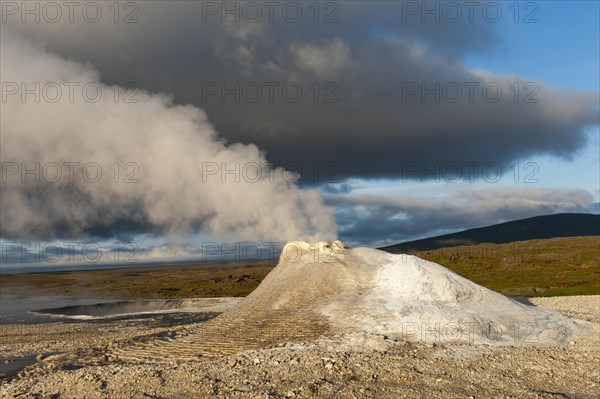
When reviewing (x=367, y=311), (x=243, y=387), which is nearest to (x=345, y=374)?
(x=243, y=387)

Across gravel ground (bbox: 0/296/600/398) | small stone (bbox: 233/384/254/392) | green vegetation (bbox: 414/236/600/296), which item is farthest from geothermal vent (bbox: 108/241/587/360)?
green vegetation (bbox: 414/236/600/296)

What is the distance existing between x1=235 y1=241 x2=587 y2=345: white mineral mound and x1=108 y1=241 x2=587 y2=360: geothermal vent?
39 mm

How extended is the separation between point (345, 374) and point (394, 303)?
727cm

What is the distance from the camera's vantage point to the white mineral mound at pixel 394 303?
20719 mm

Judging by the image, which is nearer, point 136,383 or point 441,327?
point 136,383

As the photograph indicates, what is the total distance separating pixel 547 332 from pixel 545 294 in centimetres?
3090

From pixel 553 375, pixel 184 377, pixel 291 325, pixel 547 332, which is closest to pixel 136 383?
pixel 184 377

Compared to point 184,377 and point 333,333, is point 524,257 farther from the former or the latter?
point 184,377

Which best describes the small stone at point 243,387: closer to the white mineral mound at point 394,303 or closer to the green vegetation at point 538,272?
the white mineral mound at point 394,303

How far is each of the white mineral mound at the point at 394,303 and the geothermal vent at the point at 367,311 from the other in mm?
39

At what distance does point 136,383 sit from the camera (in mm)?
15477

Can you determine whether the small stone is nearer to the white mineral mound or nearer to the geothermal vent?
the geothermal vent

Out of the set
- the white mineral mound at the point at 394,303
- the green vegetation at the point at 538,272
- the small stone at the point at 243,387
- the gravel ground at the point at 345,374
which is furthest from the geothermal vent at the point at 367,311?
the green vegetation at the point at 538,272

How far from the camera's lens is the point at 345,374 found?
15.5m
